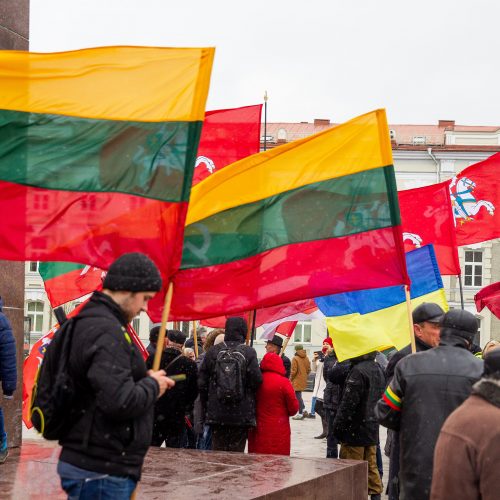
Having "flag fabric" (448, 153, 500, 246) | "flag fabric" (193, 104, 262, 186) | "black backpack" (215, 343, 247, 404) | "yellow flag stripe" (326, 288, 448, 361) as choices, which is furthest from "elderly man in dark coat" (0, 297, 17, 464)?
"flag fabric" (448, 153, 500, 246)

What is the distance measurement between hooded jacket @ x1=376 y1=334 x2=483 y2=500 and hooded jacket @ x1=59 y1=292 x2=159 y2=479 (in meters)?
1.99

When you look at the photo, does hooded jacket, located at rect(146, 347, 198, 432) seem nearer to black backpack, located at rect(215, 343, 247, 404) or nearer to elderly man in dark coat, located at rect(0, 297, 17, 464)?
black backpack, located at rect(215, 343, 247, 404)

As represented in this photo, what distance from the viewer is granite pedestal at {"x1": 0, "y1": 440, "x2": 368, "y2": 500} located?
670 cm

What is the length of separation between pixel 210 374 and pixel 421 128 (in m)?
51.6

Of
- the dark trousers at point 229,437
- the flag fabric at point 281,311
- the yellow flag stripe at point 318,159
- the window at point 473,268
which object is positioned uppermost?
the window at point 473,268

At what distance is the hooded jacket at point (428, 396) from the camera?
225 inches

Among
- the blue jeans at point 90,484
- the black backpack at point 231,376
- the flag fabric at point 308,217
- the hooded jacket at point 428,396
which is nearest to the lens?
the blue jeans at point 90,484

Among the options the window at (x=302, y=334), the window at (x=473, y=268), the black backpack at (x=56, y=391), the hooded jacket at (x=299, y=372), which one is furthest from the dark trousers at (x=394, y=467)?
the window at (x=473, y=268)

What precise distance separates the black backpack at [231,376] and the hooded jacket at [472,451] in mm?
4654

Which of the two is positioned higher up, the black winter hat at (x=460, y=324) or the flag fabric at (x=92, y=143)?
the flag fabric at (x=92, y=143)

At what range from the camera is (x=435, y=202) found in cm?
1223

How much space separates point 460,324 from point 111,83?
233 centimetres

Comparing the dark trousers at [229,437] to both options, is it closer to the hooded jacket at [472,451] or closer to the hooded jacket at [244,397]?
the hooded jacket at [244,397]

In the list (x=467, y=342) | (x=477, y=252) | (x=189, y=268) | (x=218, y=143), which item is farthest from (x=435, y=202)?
(x=477, y=252)
